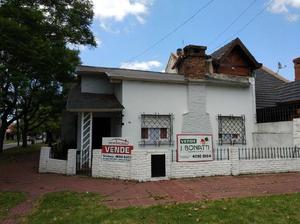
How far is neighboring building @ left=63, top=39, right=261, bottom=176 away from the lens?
44.3ft

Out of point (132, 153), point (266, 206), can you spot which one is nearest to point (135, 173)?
point (132, 153)

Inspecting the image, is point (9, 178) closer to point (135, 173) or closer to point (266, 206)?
point (135, 173)

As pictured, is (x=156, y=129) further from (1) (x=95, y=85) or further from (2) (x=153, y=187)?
(2) (x=153, y=187)

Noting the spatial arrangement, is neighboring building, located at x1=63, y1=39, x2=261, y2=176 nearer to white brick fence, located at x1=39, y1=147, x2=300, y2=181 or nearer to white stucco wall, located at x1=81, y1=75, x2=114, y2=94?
white stucco wall, located at x1=81, y1=75, x2=114, y2=94

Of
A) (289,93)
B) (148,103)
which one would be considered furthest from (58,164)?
(289,93)

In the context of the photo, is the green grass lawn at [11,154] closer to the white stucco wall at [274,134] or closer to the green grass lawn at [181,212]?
the green grass lawn at [181,212]

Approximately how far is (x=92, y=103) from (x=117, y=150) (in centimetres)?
322

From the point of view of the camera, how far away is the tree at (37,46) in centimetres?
1512

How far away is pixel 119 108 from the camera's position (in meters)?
13.1

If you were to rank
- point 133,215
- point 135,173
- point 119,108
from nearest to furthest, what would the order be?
point 133,215, point 135,173, point 119,108

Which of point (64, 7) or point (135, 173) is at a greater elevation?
point (64, 7)

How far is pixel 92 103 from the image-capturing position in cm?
1341

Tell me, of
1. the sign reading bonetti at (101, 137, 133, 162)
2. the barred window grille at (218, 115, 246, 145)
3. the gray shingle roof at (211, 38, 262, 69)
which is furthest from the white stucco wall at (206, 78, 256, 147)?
the sign reading bonetti at (101, 137, 133, 162)

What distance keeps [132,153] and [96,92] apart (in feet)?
18.3
